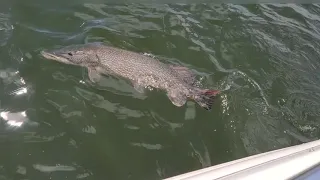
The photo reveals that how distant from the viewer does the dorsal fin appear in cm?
621

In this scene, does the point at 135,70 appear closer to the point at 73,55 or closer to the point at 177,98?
the point at 177,98

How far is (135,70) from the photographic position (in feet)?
20.2

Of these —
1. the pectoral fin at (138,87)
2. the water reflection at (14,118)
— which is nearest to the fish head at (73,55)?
the pectoral fin at (138,87)

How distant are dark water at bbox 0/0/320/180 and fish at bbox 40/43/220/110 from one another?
0.50ft

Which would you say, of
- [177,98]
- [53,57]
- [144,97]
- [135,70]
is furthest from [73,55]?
[177,98]

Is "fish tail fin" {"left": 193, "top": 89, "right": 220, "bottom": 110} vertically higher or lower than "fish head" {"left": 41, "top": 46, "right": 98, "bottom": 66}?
lower

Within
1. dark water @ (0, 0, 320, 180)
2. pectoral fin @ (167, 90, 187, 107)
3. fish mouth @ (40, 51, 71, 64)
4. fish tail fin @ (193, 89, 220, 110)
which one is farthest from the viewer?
fish mouth @ (40, 51, 71, 64)

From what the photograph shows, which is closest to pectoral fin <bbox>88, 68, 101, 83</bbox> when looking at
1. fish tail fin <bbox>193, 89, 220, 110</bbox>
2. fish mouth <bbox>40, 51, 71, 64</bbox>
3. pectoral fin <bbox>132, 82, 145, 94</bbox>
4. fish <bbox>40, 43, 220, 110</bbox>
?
fish <bbox>40, 43, 220, 110</bbox>

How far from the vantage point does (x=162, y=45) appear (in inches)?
290

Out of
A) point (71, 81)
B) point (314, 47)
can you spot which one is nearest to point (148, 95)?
point (71, 81)

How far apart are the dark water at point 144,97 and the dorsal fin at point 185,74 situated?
35 centimetres

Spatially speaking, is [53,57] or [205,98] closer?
[205,98]

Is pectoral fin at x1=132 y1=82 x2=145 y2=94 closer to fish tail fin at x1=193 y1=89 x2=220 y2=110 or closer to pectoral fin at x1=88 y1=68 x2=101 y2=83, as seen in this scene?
pectoral fin at x1=88 y1=68 x2=101 y2=83

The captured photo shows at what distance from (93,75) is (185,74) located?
1.55 meters
